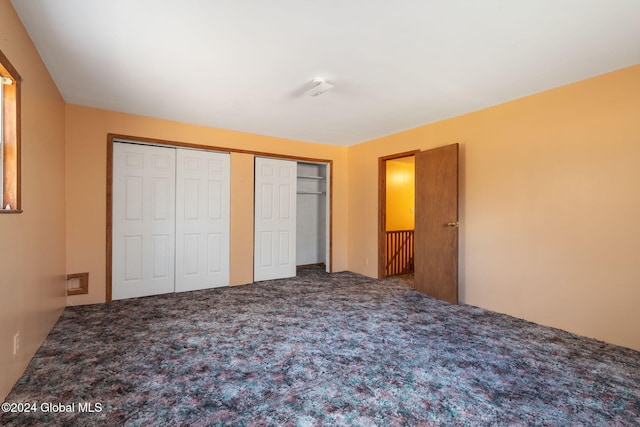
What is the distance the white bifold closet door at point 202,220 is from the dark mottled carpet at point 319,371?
2.98 feet

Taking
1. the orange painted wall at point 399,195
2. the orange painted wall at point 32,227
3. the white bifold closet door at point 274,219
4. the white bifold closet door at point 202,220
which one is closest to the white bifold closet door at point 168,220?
the white bifold closet door at point 202,220

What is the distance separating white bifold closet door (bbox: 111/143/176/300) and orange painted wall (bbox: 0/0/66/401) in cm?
62

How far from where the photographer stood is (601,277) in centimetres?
261

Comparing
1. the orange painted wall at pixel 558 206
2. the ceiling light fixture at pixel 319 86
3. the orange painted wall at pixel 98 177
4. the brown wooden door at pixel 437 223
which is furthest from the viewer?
the brown wooden door at pixel 437 223

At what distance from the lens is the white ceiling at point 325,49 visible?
5.95ft

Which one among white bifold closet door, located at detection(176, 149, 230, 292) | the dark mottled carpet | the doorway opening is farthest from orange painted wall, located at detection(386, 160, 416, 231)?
white bifold closet door, located at detection(176, 149, 230, 292)

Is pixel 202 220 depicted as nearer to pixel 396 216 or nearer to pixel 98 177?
pixel 98 177

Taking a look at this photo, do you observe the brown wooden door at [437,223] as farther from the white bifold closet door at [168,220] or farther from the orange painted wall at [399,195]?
the white bifold closet door at [168,220]

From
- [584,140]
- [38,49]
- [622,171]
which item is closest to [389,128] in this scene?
[584,140]

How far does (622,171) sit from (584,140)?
409mm

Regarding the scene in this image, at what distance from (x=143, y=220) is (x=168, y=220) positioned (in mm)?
296

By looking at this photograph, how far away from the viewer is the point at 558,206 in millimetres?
2887

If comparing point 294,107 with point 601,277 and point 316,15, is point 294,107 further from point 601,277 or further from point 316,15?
point 601,277

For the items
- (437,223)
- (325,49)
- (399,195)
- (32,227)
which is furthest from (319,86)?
(399,195)
